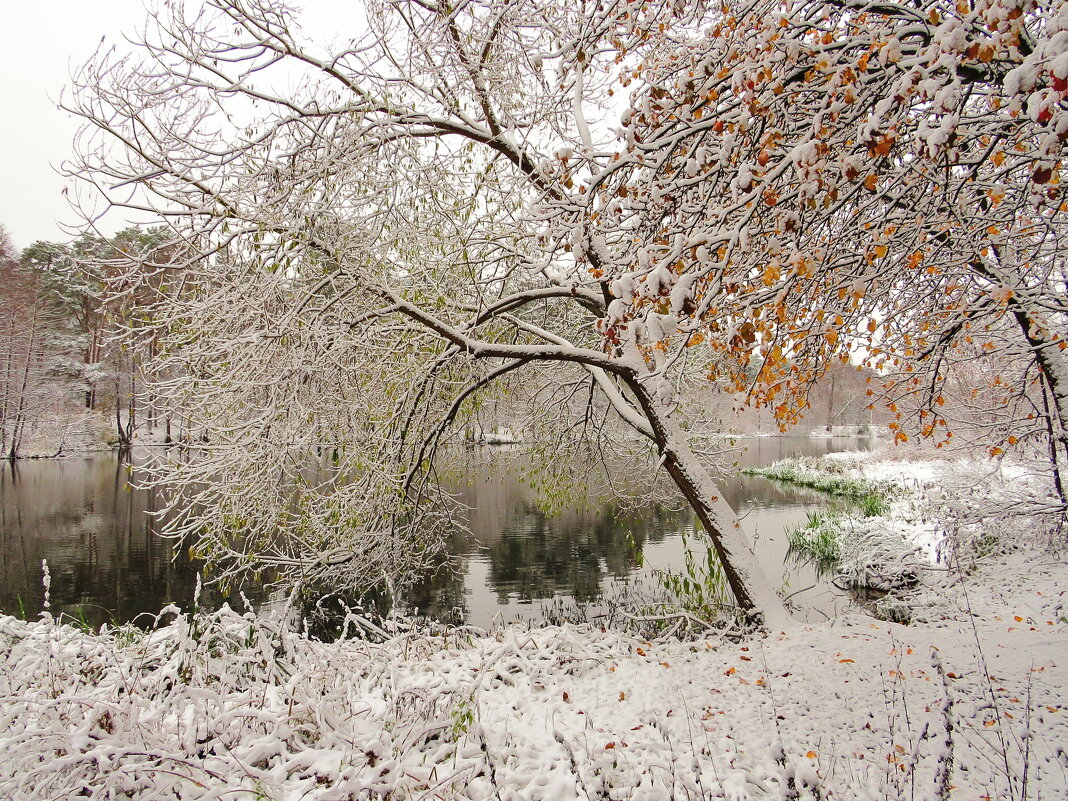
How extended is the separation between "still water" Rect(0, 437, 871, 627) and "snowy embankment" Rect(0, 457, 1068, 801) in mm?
2343

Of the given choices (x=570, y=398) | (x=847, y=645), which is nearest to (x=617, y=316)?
(x=847, y=645)

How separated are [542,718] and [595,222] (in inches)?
143

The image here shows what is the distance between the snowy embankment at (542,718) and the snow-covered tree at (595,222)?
→ 1644 millimetres

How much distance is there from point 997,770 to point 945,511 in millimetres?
9636

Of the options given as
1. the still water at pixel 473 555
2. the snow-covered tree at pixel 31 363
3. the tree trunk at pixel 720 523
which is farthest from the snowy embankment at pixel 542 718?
the snow-covered tree at pixel 31 363

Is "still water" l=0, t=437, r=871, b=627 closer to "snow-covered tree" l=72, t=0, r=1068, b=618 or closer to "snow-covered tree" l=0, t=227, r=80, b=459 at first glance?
"snow-covered tree" l=72, t=0, r=1068, b=618

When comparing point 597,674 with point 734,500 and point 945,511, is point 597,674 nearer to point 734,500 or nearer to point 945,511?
point 945,511

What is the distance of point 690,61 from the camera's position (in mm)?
3359

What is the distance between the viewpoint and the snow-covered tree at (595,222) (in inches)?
108

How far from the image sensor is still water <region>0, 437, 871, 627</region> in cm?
955

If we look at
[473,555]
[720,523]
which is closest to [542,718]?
[720,523]

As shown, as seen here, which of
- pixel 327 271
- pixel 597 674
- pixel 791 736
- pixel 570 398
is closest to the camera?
pixel 791 736

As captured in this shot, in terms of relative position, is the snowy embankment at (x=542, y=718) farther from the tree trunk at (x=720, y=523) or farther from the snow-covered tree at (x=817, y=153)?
the snow-covered tree at (x=817, y=153)

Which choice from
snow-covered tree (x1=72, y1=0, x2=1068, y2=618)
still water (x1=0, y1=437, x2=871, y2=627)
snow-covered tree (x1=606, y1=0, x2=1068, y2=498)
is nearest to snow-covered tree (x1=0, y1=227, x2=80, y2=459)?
still water (x1=0, y1=437, x2=871, y2=627)
